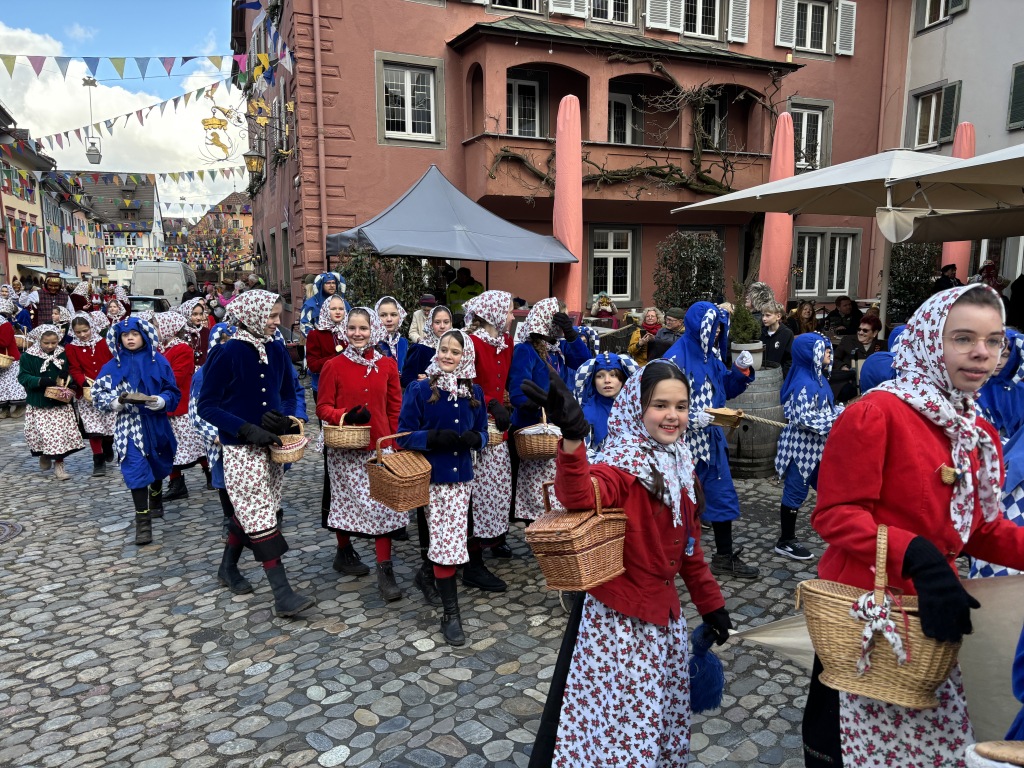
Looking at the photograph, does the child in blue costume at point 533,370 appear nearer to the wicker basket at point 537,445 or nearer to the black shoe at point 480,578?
the wicker basket at point 537,445

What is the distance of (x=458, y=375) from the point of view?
4473 mm

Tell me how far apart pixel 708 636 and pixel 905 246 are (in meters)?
15.7

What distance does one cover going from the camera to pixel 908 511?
2018 mm

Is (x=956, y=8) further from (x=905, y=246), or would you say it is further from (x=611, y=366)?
(x=611, y=366)

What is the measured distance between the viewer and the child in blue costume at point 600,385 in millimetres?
4883

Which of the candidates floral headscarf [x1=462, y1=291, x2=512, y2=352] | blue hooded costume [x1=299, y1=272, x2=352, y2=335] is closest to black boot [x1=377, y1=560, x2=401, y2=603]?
floral headscarf [x1=462, y1=291, x2=512, y2=352]

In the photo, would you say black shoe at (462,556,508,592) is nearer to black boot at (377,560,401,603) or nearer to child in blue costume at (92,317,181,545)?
black boot at (377,560,401,603)

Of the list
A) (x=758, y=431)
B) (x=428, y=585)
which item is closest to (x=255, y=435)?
(x=428, y=585)

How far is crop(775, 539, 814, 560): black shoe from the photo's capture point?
5336 millimetres

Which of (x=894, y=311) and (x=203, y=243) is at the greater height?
(x=203, y=243)

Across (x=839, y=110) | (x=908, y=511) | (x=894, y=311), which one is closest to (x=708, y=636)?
(x=908, y=511)

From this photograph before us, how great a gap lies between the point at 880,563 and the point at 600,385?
10.1 feet

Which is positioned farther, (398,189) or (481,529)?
(398,189)

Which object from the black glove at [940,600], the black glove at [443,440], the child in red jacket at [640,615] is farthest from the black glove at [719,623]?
the black glove at [443,440]
